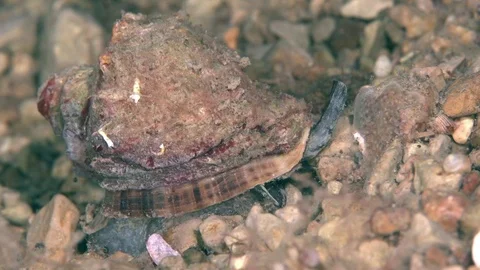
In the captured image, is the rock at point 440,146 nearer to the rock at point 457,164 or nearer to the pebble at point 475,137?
the pebble at point 475,137

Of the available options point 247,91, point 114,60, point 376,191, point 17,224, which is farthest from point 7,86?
point 376,191

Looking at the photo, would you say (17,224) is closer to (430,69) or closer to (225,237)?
(225,237)

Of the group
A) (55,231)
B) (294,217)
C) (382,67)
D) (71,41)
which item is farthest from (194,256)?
(71,41)

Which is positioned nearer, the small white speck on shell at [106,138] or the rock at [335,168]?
the small white speck on shell at [106,138]

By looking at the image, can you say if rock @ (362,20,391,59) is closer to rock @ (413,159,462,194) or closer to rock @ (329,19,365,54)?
rock @ (329,19,365,54)

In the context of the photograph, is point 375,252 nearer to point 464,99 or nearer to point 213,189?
point 213,189

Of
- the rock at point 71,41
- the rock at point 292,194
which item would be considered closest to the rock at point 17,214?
the rock at point 71,41
